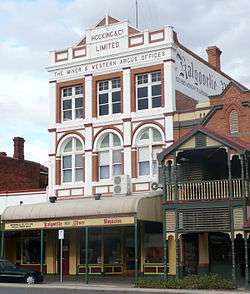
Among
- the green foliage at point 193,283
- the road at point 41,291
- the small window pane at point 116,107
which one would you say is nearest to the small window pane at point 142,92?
the small window pane at point 116,107

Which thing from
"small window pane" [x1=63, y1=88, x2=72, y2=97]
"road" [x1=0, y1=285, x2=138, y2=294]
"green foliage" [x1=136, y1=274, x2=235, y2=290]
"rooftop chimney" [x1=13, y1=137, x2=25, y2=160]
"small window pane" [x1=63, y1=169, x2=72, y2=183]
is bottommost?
"road" [x1=0, y1=285, x2=138, y2=294]

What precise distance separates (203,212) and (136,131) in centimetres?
729

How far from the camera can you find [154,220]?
3038cm

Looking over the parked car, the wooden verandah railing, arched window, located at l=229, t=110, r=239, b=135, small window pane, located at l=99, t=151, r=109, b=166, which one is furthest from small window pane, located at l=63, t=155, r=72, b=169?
arched window, located at l=229, t=110, r=239, b=135

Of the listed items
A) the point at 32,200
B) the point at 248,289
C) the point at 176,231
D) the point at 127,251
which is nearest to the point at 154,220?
the point at 176,231

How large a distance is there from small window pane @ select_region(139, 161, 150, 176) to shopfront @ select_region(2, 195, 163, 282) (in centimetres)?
247

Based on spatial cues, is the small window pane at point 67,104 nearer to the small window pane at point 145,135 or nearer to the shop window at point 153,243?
the small window pane at point 145,135

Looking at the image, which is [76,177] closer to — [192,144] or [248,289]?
[192,144]

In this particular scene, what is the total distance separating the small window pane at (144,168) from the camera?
3300 cm

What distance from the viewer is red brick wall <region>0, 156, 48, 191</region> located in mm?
43438

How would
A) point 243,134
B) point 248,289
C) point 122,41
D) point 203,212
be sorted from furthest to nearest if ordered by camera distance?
point 122,41 < point 243,134 < point 203,212 < point 248,289

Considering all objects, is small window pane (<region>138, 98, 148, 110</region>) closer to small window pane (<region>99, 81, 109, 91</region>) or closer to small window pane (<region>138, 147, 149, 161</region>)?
small window pane (<region>138, 147, 149, 161</region>)

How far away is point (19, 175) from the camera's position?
44.9m

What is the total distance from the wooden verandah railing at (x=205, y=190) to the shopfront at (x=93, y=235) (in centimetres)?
169
